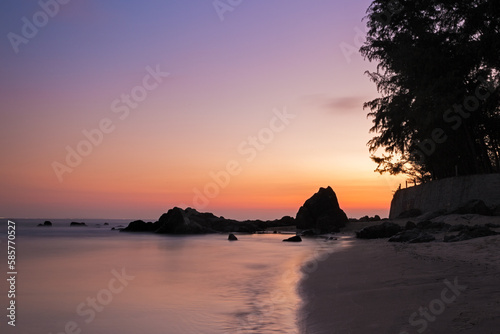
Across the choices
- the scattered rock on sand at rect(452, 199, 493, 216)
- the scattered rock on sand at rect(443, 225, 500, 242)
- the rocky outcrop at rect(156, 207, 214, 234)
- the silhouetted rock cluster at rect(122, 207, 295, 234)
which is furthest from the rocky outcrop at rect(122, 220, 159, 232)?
the scattered rock on sand at rect(443, 225, 500, 242)

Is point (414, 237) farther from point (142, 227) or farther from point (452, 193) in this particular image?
point (142, 227)

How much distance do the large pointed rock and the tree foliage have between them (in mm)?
13958

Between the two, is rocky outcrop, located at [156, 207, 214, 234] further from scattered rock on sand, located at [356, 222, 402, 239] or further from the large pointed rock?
scattered rock on sand, located at [356, 222, 402, 239]

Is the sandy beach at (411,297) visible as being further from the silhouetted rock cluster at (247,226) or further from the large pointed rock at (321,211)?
the large pointed rock at (321,211)

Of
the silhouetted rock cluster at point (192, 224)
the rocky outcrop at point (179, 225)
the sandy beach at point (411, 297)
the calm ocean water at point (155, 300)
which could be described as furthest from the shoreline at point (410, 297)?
the silhouetted rock cluster at point (192, 224)

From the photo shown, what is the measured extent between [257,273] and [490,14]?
1269 cm

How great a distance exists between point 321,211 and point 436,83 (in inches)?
995

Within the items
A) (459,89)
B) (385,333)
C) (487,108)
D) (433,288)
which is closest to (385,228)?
(459,89)

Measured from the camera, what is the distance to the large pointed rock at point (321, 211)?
4400cm

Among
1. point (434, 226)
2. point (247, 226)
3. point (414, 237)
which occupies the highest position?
point (247, 226)

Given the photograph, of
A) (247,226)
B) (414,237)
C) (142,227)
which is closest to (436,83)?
(414,237)

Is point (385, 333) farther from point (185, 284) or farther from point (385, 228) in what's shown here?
point (385, 228)

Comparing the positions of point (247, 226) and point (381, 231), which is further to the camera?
point (247, 226)

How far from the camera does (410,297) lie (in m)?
5.98
